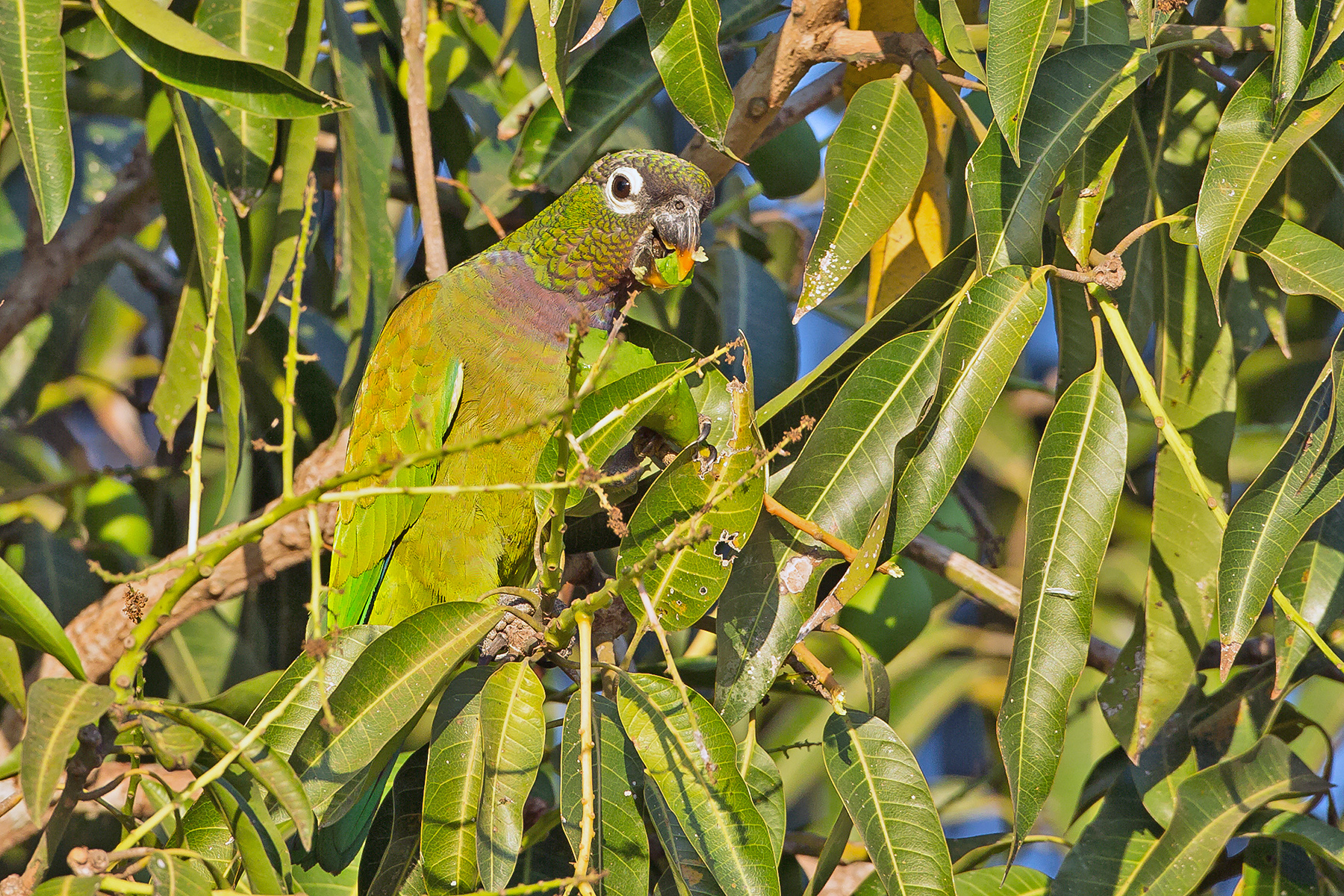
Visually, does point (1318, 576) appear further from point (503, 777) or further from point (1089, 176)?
point (503, 777)

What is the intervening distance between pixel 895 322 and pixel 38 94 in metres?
1.17

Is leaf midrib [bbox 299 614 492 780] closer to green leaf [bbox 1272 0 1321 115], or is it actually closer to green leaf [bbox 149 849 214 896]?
green leaf [bbox 149 849 214 896]

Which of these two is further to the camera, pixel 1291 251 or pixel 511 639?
pixel 511 639

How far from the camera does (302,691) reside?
1.10m

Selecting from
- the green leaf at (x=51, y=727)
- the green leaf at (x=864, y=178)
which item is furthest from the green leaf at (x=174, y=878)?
the green leaf at (x=864, y=178)

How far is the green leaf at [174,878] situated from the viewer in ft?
2.72

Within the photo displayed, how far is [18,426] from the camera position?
2.51 meters

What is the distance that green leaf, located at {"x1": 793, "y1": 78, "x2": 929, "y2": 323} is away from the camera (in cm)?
129

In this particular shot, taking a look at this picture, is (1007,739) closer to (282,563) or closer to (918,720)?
(282,563)

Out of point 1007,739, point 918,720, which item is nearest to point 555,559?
point 1007,739

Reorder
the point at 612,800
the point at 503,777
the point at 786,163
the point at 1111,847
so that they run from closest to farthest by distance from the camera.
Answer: the point at 503,777, the point at 612,800, the point at 1111,847, the point at 786,163

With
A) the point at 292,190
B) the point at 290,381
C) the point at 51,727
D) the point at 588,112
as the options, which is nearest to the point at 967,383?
the point at 290,381

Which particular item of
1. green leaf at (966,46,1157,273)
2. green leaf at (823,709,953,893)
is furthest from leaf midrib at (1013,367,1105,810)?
green leaf at (966,46,1157,273)

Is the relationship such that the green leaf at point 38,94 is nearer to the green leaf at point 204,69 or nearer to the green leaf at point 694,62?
the green leaf at point 204,69
